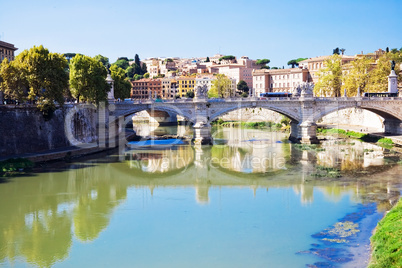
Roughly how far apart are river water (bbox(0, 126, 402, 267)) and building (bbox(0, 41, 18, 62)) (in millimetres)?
23462

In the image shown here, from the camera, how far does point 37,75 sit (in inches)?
1028

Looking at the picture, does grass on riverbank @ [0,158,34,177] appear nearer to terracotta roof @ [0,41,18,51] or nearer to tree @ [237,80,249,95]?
terracotta roof @ [0,41,18,51]

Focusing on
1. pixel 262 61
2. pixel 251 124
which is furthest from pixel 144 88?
pixel 251 124

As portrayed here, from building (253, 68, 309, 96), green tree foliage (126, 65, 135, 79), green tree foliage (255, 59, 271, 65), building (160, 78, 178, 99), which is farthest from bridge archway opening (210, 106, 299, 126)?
green tree foliage (126, 65, 135, 79)

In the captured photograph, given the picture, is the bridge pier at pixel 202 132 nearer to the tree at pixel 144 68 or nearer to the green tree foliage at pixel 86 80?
the green tree foliage at pixel 86 80

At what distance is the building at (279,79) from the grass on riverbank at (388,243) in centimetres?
5639

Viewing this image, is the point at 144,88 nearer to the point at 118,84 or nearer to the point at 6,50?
the point at 6,50

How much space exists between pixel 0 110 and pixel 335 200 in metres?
17.1

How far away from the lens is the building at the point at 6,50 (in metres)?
44.3

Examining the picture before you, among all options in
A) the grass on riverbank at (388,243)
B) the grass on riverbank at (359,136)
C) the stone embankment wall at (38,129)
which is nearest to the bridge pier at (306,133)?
the grass on riverbank at (359,136)

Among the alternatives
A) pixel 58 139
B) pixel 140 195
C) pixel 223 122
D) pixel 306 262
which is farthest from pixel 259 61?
pixel 306 262

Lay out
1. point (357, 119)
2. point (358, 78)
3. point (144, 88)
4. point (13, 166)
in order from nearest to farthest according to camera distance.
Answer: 1. point (13, 166)
2. point (358, 78)
3. point (357, 119)
4. point (144, 88)

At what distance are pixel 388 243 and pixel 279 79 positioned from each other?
2409 inches

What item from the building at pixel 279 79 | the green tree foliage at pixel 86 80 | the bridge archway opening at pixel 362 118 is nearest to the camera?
the green tree foliage at pixel 86 80
